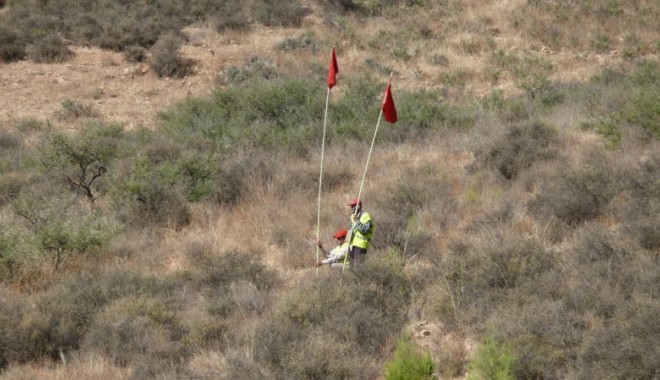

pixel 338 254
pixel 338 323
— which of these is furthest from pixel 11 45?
pixel 338 323

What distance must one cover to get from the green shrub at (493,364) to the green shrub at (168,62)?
1835 centimetres

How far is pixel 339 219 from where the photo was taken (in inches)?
408

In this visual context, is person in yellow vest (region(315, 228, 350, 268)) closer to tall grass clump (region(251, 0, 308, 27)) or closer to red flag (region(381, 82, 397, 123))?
red flag (region(381, 82, 397, 123))

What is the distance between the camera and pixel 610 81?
1719 cm

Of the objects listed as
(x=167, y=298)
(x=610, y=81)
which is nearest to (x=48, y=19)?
(x=610, y=81)

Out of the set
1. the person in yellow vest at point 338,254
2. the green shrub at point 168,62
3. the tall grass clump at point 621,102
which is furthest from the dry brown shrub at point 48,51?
the person in yellow vest at point 338,254

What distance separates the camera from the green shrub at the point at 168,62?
22703mm

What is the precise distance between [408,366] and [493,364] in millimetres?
777

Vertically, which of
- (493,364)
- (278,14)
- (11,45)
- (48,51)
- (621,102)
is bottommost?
(48,51)

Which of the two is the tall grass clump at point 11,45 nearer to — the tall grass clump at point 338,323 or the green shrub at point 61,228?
the green shrub at point 61,228

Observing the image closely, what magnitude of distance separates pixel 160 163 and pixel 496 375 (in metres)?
8.76

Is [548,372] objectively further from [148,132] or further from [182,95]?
[182,95]

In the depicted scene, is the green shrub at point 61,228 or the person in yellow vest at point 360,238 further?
the green shrub at point 61,228

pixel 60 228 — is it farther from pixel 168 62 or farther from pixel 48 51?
pixel 48 51
